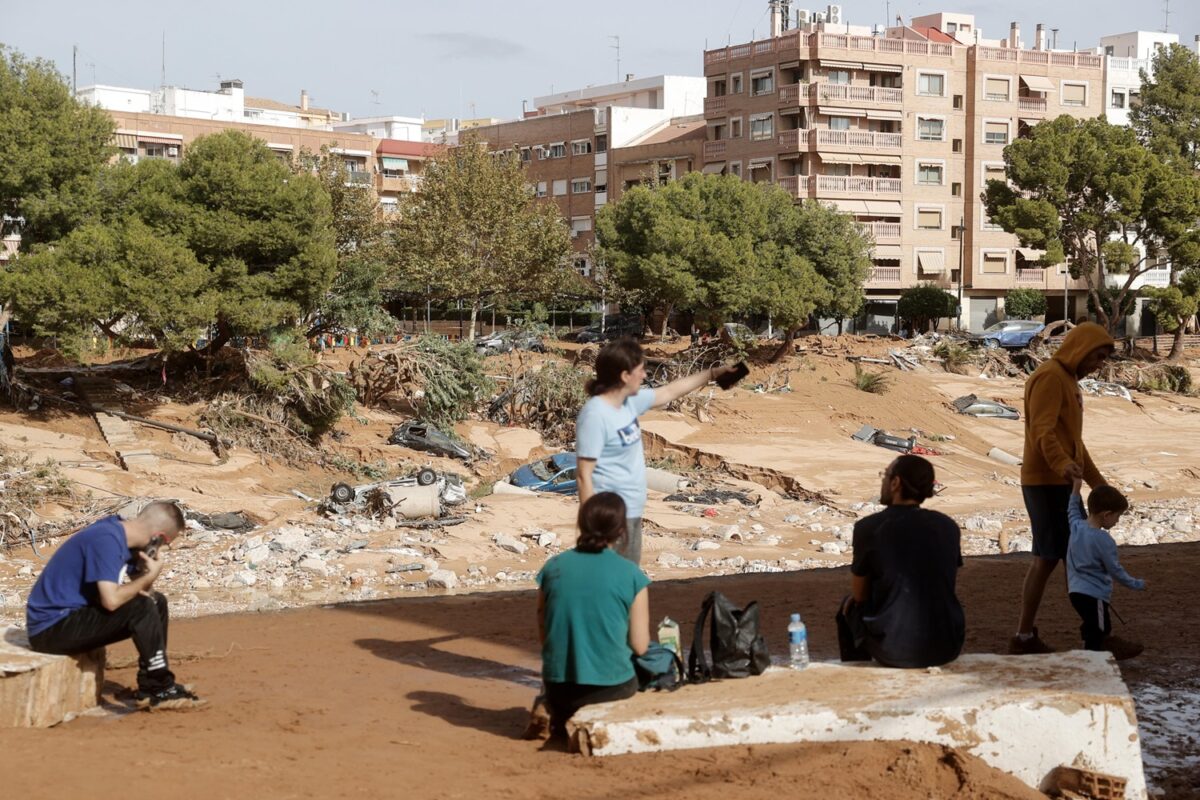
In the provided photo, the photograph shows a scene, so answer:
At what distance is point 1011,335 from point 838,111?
1821 centimetres

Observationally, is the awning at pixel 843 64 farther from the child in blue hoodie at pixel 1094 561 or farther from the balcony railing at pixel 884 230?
the child in blue hoodie at pixel 1094 561

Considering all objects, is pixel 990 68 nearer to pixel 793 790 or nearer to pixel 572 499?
pixel 572 499

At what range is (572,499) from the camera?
20562 millimetres

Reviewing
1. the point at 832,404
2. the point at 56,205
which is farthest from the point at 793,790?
the point at 832,404

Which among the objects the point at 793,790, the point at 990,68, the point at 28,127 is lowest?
the point at 793,790

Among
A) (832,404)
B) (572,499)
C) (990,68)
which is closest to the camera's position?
(572,499)

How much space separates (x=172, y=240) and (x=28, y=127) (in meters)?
3.89

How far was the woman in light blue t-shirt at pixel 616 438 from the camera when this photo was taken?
6242 millimetres

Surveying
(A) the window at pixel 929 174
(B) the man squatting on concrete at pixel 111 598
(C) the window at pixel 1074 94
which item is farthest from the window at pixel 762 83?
(B) the man squatting on concrete at pixel 111 598

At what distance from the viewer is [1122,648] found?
7.54m

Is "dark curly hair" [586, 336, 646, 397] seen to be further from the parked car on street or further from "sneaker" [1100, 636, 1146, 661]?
the parked car on street

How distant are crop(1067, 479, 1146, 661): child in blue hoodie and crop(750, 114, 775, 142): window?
183 feet

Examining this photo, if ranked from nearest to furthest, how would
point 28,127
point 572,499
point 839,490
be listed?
point 572,499 < point 839,490 < point 28,127

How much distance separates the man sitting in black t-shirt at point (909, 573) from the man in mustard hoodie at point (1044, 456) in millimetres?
1510
